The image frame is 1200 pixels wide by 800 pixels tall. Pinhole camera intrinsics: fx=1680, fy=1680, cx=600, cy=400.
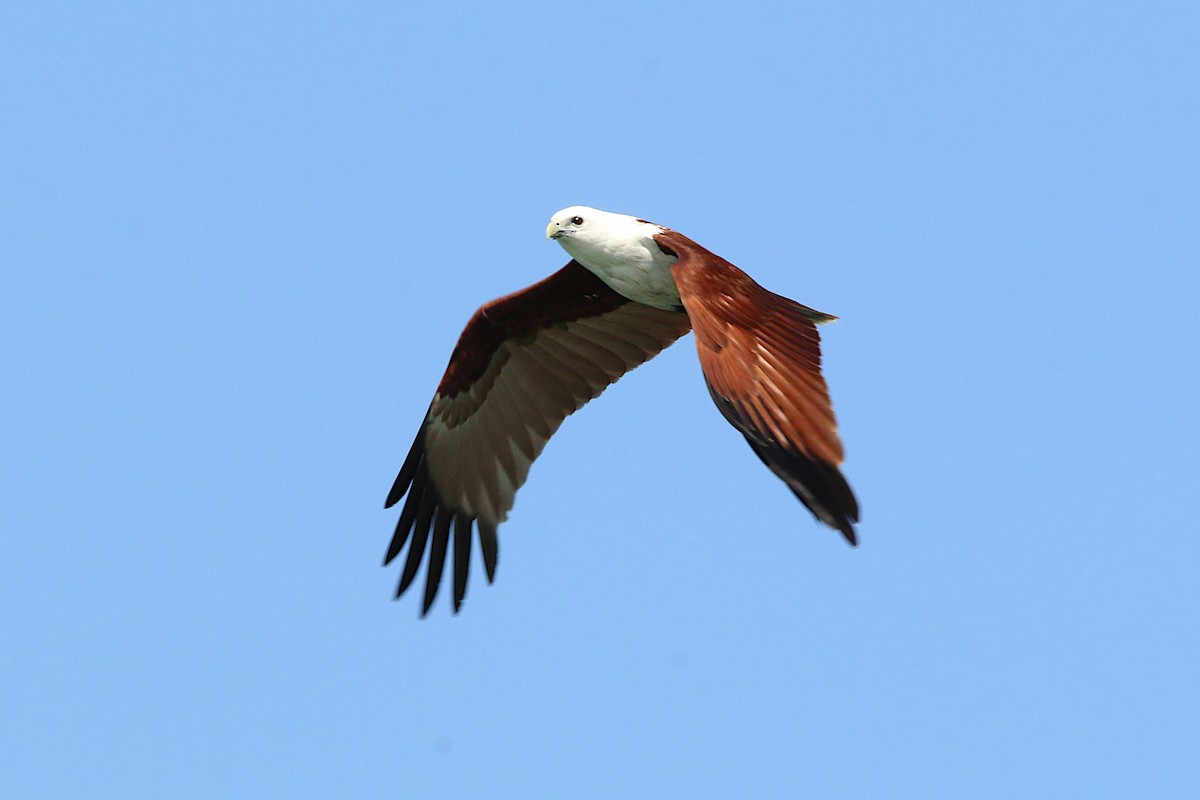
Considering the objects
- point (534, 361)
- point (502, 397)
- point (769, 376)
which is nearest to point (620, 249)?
point (534, 361)

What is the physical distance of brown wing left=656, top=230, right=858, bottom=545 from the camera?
8.26m

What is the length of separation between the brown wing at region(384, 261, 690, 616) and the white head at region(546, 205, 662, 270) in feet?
3.15

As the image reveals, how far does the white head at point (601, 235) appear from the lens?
10.3 metres

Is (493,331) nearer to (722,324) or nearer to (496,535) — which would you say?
(496,535)

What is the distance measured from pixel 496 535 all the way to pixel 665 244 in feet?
9.26

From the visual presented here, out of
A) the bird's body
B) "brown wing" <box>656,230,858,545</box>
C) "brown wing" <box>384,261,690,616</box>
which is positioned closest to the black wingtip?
"brown wing" <box>384,261,690,616</box>

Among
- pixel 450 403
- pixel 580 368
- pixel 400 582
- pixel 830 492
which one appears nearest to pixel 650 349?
pixel 580 368

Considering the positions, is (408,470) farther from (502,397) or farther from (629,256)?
(629,256)

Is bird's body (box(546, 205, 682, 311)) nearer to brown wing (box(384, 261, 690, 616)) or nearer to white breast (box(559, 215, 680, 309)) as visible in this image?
white breast (box(559, 215, 680, 309))

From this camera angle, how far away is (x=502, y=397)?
1196 cm

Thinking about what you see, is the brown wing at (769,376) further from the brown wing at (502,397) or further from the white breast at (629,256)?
the brown wing at (502,397)

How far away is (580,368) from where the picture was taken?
1178 cm

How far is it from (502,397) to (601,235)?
2002 millimetres

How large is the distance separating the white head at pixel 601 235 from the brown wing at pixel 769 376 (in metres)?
0.34
